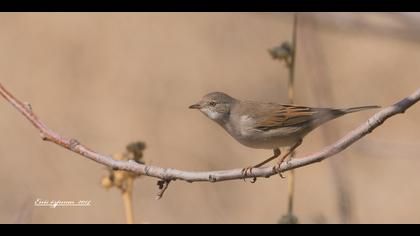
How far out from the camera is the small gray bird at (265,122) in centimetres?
478

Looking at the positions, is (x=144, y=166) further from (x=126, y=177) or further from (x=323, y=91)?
(x=323, y=91)

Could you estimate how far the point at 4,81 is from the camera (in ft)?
34.3

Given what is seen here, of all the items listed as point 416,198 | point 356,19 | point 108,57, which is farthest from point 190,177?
point 108,57

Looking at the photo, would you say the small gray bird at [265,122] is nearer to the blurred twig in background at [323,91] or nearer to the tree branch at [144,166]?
the tree branch at [144,166]

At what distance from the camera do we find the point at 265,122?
16.1 ft

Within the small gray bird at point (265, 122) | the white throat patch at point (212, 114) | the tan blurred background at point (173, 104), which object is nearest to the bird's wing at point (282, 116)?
the small gray bird at point (265, 122)

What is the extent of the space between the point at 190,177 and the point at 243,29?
8758mm

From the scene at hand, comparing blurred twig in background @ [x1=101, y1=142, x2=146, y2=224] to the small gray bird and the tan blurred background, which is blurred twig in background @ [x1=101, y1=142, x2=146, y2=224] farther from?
the tan blurred background

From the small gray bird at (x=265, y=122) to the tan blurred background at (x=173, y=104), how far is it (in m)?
2.66

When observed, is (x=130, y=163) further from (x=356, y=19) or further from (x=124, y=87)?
(x=124, y=87)

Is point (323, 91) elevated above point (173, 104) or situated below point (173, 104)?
below

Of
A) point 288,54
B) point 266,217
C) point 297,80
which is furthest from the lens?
point 297,80

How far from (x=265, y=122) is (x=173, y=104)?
233 inches

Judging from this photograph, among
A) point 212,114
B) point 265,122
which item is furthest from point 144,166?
point 212,114
